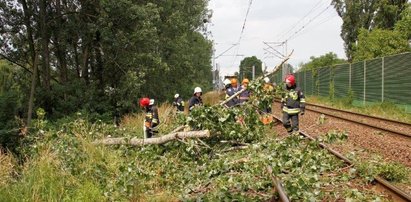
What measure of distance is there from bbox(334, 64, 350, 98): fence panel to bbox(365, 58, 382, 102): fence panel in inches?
167

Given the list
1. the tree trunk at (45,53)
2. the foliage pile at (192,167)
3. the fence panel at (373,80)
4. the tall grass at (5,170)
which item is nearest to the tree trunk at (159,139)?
the foliage pile at (192,167)

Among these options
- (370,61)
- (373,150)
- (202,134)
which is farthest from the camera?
(370,61)

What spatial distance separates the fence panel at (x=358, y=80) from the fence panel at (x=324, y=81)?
246 inches

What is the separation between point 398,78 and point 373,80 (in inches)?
148

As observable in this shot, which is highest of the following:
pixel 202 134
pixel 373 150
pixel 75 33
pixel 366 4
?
pixel 366 4

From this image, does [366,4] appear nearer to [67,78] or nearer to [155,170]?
[67,78]

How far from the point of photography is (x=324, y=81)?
40.2 meters

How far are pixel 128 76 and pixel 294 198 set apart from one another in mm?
17542

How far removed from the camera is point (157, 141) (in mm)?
10008

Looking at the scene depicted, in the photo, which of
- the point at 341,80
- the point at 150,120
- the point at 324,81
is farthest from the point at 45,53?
the point at 324,81

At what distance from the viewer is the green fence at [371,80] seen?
76.0 feet

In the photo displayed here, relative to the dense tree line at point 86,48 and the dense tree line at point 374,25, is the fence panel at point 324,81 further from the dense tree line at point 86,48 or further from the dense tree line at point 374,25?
the dense tree line at point 86,48

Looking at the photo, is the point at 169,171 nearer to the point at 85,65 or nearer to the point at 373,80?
the point at 85,65

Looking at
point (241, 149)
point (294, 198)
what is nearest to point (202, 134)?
point (241, 149)
